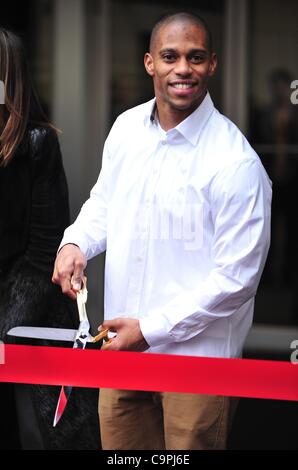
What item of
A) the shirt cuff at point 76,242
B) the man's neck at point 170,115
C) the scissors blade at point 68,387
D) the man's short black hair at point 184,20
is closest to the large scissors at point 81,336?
the scissors blade at point 68,387

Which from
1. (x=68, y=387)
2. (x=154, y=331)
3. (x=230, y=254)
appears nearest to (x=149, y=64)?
(x=230, y=254)

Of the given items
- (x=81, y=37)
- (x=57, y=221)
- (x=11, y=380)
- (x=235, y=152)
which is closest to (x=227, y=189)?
(x=235, y=152)

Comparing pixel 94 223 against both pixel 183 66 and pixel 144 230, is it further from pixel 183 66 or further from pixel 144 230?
pixel 183 66

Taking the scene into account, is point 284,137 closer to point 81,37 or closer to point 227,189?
point 81,37

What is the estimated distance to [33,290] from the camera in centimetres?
253

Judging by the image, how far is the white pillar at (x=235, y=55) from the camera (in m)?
2.82

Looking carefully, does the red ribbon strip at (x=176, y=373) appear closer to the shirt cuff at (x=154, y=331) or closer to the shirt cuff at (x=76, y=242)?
the shirt cuff at (x=154, y=331)

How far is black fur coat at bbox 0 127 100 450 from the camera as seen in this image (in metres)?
2.46

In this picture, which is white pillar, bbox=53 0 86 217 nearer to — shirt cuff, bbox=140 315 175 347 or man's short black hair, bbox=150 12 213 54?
man's short black hair, bbox=150 12 213 54

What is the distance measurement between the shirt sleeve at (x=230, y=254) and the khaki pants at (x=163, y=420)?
208 mm

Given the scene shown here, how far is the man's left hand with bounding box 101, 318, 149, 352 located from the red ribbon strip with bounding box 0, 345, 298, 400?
0.03 meters

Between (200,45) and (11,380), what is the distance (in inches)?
40.1

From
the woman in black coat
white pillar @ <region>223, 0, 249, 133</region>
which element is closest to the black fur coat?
the woman in black coat

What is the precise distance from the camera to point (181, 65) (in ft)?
7.18
